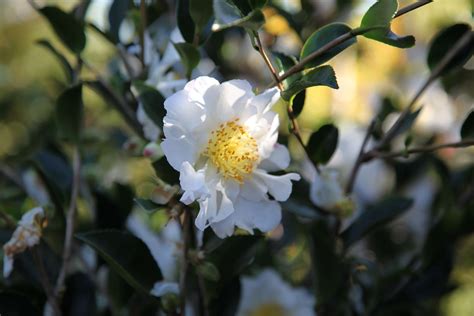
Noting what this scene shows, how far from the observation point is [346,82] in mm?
2652

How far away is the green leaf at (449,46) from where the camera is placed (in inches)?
30.0

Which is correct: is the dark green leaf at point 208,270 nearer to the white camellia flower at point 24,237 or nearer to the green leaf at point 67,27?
the white camellia flower at point 24,237

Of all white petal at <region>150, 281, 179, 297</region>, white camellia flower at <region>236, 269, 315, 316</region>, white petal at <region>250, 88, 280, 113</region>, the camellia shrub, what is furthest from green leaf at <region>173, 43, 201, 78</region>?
white camellia flower at <region>236, 269, 315, 316</region>

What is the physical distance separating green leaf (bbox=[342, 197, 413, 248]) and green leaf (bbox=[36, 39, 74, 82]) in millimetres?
375

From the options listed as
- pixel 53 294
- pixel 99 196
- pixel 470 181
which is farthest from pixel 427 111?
pixel 53 294

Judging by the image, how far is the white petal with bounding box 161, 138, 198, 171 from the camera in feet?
1.80

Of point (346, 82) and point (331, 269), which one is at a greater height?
point (331, 269)

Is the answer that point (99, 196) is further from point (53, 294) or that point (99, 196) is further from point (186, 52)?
point (186, 52)

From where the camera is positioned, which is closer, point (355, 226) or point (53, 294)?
point (53, 294)

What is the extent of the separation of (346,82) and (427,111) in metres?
1.01

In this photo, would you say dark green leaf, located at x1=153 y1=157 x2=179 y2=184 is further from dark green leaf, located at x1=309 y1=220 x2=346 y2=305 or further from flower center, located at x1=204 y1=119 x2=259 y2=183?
dark green leaf, located at x1=309 y1=220 x2=346 y2=305

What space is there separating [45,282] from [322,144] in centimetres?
32

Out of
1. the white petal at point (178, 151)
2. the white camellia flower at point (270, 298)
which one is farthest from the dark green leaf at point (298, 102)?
the white camellia flower at point (270, 298)

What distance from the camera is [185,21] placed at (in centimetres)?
67
